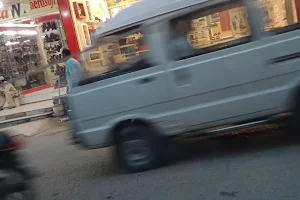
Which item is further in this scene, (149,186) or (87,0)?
(87,0)

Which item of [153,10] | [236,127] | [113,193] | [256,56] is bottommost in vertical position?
[113,193]

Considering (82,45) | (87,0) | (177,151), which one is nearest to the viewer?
(177,151)

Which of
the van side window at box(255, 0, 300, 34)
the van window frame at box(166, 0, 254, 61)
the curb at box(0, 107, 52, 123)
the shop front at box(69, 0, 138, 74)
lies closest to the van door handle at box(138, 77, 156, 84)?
the van window frame at box(166, 0, 254, 61)

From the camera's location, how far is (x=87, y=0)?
51.8 feet

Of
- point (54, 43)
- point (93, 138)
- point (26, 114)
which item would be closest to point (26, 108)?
point (26, 114)

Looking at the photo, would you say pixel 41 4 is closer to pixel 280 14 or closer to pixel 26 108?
pixel 26 108

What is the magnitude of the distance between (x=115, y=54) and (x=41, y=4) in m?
9.60

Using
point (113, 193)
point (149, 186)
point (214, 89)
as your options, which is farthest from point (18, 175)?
point (214, 89)

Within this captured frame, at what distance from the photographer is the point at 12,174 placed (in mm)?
4410

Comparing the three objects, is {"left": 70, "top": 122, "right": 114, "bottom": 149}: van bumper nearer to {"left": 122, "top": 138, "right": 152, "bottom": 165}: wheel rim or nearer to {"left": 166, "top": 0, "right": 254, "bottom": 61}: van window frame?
{"left": 122, "top": 138, "right": 152, "bottom": 165}: wheel rim

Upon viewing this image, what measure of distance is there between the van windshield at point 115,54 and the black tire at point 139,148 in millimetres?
877

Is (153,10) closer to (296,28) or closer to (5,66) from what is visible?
(296,28)

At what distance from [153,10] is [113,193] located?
8.16 ft

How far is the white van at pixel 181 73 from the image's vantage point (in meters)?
5.32
